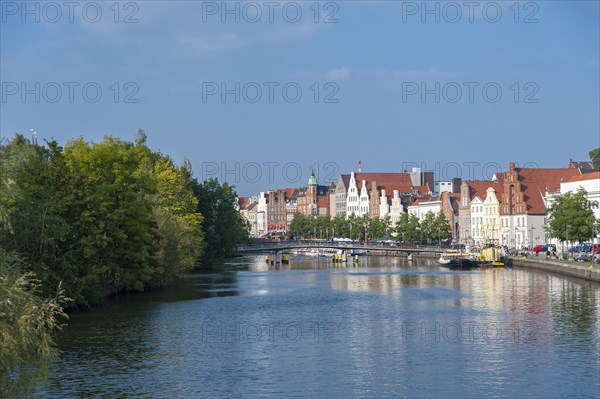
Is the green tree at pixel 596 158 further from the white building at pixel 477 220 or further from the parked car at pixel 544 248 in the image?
the parked car at pixel 544 248

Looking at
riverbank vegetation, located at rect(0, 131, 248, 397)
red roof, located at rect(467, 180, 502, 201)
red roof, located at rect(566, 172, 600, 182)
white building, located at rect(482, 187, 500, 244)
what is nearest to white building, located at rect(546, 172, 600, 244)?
red roof, located at rect(566, 172, 600, 182)

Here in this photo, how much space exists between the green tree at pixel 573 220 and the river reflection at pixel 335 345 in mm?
33795

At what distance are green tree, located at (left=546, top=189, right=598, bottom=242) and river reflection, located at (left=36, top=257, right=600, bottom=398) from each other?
111 feet

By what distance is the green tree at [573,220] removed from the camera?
108625mm

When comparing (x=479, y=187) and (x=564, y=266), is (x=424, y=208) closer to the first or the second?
(x=479, y=187)

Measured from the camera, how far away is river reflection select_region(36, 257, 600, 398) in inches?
1420

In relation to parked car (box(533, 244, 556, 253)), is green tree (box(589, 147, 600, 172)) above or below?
above

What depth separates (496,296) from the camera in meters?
71.0

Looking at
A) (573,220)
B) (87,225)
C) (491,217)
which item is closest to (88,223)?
(87,225)

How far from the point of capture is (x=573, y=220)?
108500mm

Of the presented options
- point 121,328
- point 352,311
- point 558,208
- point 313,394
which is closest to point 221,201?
point 558,208

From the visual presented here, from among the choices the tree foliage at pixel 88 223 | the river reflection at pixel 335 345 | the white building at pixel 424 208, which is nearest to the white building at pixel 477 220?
the white building at pixel 424 208

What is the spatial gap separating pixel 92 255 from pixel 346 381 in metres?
26.5

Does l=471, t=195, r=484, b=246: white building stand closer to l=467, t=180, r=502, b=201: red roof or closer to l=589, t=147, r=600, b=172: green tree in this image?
l=467, t=180, r=502, b=201: red roof
